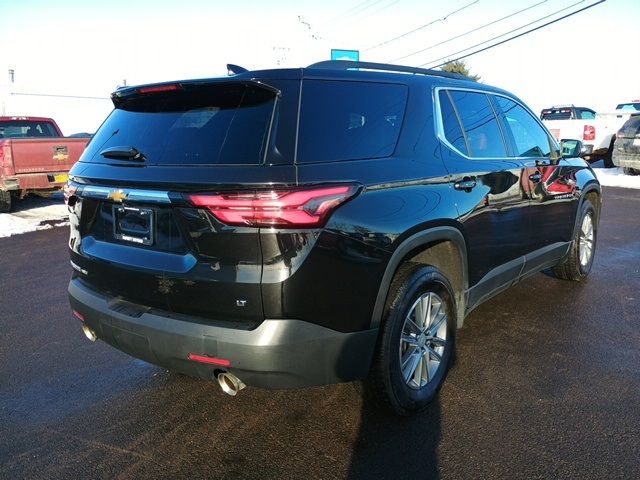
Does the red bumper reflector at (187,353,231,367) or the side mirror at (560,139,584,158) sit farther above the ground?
the side mirror at (560,139,584,158)

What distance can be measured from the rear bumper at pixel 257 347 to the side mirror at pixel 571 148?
339 centimetres

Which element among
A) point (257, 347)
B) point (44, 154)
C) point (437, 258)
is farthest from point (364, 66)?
point (44, 154)

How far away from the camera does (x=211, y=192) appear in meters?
2.37

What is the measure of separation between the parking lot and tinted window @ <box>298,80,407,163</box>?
147cm

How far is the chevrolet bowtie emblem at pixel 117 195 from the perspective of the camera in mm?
2688

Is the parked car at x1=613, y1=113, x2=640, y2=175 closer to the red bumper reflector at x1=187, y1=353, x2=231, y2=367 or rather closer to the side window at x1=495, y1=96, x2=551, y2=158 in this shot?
the side window at x1=495, y1=96, x2=551, y2=158

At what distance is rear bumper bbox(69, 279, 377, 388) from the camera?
236 cm

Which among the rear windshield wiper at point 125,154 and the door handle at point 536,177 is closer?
the rear windshield wiper at point 125,154

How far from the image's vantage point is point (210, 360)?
2447mm

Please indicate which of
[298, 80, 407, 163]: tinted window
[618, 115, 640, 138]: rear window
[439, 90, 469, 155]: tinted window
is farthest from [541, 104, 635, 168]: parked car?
[298, 80, 407, 163]: tinted window

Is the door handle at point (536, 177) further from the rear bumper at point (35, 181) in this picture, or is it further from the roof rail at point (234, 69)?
the rear bumper at point (35, 181)

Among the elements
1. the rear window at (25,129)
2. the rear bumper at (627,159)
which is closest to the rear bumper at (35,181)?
the rear window at (25,129)

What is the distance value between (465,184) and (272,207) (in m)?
1.51

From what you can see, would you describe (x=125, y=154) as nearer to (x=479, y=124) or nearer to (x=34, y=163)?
(x=479, y=124)
